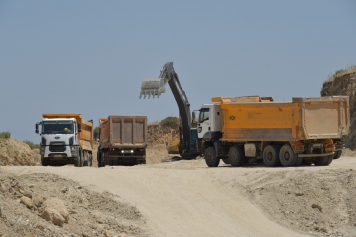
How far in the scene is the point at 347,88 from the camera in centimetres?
4584

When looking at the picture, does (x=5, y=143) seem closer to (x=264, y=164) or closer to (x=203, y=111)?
(x=203, y=111)

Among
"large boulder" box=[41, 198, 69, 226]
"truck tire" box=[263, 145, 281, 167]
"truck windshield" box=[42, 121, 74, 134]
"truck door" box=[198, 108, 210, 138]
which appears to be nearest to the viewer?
"large boulder" box=[41, 198, 69, 226]

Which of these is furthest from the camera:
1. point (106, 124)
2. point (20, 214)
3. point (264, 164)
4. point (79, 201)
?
point (106, 124)

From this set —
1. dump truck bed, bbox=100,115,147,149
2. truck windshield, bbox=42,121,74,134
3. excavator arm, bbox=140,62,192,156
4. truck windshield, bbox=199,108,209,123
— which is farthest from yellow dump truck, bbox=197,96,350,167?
excavator arm, bbox=140,62,192,156

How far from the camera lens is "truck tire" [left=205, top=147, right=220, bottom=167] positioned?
31203 mm

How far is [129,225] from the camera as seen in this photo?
16.1 meters

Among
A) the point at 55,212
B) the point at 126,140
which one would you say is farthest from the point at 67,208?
the point at 126,140

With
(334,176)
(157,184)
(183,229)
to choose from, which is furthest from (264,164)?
(183,229)

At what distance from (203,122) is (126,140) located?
260 inches

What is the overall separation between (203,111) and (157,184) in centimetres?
1083

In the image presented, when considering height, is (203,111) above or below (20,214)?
above

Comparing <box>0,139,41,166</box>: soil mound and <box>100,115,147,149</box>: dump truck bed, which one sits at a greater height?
<box>100,115,147,149</box>: dump truck bed

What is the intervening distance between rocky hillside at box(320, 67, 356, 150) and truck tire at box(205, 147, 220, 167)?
43.1 ft

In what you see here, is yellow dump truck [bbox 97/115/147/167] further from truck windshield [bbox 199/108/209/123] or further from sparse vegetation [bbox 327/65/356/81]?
sparse vegetation [bbox 327/65/356/81]
